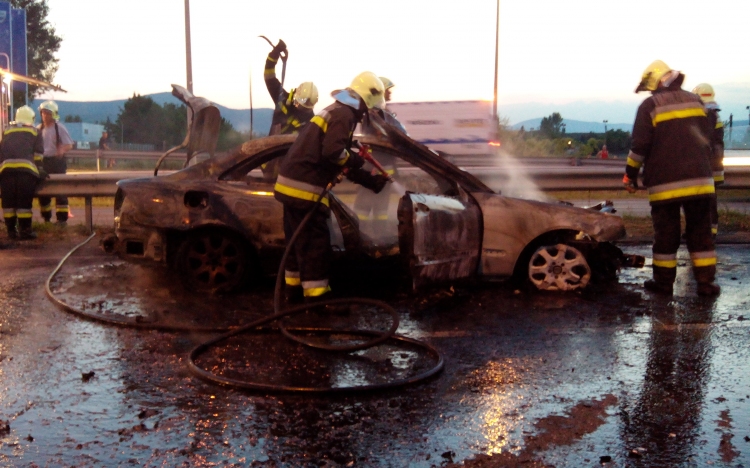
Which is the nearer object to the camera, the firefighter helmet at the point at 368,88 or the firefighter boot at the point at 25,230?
Result: the firefighter helmet at the point at 368,88

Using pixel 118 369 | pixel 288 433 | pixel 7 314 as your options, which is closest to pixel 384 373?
pixel 288 433

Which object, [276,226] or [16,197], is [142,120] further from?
[276,226]

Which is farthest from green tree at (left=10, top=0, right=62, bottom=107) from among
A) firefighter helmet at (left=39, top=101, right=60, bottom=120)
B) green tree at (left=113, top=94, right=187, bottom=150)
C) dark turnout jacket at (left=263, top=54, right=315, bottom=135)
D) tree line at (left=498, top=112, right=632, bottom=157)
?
dark turnout jacket at (left=263, top=54, right=315, bottom=135)

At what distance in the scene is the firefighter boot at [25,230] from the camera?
993 centimetres

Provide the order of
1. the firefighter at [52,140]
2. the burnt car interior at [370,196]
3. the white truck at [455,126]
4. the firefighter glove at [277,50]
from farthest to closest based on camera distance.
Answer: the white truck at [455,126] < the firefighter at [52,140] < the firefighter glove at [277,50] < the burnt car interior at [370,196]

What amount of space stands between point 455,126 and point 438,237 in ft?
44.3

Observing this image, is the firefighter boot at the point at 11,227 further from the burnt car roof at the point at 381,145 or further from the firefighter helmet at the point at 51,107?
the burnt car roof at the point at 381,145

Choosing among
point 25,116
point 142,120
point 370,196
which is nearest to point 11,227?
point 25,116

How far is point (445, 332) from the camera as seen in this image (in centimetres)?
548

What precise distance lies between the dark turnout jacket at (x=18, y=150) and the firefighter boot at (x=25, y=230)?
672mm

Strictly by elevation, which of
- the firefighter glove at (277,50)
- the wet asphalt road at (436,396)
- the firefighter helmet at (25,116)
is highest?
the firefighter glove at (277,50)

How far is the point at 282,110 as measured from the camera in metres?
8.80

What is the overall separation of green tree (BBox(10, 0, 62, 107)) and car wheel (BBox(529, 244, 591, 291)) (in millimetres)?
46724

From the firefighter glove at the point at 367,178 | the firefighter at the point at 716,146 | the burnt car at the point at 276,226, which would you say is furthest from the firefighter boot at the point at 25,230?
the firefighter at the point at 716,146
